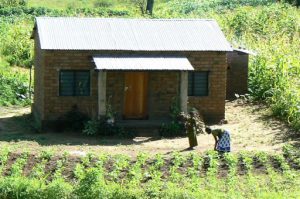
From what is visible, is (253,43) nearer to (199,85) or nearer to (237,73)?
(237,73)

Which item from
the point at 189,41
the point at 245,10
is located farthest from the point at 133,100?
the point at 245,10

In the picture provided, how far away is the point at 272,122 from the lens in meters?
25.4

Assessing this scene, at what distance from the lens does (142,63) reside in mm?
24125

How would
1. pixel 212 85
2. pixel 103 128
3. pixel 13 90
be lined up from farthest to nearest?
1. pixel 13 90
2. pixel 212 85
3. pixel 103 128

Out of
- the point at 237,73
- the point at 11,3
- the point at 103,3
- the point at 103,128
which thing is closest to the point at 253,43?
the point at 237,73

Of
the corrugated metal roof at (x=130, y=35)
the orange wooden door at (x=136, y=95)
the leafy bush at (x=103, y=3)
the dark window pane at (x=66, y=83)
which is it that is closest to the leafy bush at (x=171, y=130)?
the orange wooden door at (x=136, y=95)

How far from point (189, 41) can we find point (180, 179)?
874 cm

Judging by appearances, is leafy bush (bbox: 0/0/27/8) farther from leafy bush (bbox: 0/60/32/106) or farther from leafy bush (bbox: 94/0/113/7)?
leafy bush (bbox: 0/60/32/106)

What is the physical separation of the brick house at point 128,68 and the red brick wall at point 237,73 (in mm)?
3198

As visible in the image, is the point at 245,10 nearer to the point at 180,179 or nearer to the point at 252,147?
the point at 252,147

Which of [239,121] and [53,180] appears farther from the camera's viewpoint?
[239,121]

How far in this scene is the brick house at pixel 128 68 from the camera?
24.3 m

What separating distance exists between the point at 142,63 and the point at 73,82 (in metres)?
2.22

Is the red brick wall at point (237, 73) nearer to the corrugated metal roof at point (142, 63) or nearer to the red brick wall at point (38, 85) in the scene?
the corrugated metal roof at point (142, 63)
